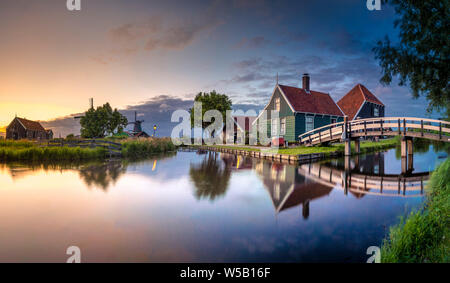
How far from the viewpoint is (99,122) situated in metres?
52.3

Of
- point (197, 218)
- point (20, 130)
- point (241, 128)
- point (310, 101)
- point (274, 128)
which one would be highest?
point (310, 101)

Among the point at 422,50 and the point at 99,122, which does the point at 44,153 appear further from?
the point at 99,122

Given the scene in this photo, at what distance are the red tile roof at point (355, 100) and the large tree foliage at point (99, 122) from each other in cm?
4990

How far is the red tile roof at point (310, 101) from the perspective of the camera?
2673cm

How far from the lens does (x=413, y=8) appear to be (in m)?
9.88

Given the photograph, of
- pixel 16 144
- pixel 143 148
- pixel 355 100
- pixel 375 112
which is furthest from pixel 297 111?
pixel 16 144

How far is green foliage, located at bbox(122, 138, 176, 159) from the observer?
23423 mm

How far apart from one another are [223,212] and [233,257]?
2480mm

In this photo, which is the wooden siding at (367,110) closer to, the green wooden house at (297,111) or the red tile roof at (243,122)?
the green wooden house at (297,111)

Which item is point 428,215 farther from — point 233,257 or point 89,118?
point 89,118

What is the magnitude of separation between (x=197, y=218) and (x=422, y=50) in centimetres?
1147

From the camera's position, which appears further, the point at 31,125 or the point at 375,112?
the point at 31,125

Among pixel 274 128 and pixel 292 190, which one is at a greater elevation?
pixel 274 128

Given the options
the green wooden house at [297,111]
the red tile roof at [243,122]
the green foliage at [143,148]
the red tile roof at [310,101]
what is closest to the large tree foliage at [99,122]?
the green foliage at [143,148]
